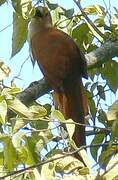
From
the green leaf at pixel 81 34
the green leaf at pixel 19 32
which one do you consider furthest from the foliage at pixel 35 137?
the green leaf at pixel 81 34

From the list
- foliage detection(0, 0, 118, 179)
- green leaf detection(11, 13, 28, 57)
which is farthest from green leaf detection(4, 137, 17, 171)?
green leaf detection(11, 13, 28, 57)

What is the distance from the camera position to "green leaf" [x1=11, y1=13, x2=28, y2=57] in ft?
6.03

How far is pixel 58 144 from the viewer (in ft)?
5.51

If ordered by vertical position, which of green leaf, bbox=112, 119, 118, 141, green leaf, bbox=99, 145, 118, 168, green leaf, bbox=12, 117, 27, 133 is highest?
green leaf, bbox=12, 117, 27, 133

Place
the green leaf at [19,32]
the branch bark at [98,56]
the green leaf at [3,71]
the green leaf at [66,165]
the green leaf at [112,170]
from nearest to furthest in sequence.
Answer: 1. the green leaf at [112,170]
2. the green leaf at [66,165]
3. the green leaf at [3,71]
4. the green leaf at [19,32]
5. the branch bark at [98,56]

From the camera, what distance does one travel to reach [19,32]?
1.86 metres

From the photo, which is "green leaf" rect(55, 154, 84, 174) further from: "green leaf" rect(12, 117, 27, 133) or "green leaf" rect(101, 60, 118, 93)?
"green leaf" rect(101, 60, 118, 93)

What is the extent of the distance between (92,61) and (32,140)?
84 cm

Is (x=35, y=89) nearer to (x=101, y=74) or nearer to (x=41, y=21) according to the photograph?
(x=101, y=74)


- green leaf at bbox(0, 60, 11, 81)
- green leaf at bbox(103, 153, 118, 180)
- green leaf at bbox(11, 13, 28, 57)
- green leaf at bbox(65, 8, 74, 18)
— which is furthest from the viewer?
green leaf at bbox(65, 8, 74, 18)

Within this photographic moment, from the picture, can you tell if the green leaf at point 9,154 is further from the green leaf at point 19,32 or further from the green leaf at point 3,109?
the green leaf at point 19,32

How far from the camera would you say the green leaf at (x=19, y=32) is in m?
1.84

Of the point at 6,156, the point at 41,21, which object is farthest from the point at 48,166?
the point at 41,21

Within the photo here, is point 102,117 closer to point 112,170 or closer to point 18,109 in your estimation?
point 18,109
